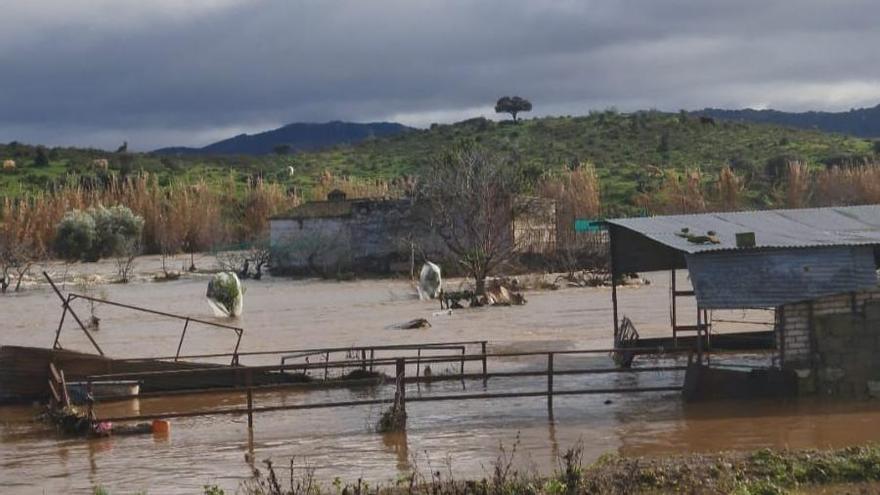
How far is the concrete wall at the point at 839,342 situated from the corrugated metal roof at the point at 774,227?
2.73ft

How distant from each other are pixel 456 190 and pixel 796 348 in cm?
2865

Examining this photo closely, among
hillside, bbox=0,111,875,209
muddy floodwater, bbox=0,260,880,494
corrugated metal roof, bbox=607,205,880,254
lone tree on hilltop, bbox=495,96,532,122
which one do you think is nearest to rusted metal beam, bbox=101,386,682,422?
muddy floodwater, bbox=0,260,880,494

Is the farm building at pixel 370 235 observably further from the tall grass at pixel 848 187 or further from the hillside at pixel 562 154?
the hillside at pixel 562 154

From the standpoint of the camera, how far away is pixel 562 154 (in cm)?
8438

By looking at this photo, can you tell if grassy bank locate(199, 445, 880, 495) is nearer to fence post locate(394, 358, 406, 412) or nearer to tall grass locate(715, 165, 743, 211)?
fence post locate(394, 358, 406, 412)

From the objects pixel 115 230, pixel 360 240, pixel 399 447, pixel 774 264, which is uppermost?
pixel 115 230

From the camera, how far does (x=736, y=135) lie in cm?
8669

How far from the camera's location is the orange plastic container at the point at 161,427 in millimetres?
17156

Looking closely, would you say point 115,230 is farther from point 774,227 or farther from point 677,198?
point 774,227

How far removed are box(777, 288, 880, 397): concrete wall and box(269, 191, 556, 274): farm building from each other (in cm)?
2904

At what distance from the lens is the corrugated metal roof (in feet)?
57.0

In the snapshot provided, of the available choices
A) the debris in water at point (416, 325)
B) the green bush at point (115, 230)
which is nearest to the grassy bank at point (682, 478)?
the debris in water at point (416, 325)

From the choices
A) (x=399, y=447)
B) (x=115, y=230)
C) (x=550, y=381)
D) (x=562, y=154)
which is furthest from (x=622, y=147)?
(x=399, y=447)

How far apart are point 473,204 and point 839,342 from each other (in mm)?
27930
